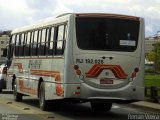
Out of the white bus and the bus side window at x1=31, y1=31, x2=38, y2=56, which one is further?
the bus side window at x1=31, y1=31, x2=38, y2=56

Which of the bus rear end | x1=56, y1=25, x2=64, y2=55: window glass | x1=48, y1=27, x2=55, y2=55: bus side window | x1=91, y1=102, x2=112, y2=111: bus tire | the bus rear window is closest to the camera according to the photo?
the bus rear end

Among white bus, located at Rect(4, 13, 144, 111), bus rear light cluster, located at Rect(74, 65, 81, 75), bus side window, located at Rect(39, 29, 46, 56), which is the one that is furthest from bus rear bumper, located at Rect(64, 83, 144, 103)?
bus side window, located at Rect(39, 29, 46, 56)

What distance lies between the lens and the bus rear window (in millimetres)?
15422

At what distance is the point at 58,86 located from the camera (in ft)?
A: 51.7

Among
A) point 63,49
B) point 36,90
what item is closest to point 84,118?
point 63,49

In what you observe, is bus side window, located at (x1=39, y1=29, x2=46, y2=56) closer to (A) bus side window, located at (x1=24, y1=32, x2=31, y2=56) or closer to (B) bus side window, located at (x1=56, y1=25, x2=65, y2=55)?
(B) bus side window, located at (x1=56, y1=25, x2=65, y2=55)

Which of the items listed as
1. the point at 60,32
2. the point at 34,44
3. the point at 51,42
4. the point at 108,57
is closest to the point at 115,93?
the point at 108,57

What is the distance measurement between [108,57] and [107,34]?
0.73 metres

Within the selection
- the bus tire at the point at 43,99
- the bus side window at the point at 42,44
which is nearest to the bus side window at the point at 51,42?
the bus side window at the point at 42,44

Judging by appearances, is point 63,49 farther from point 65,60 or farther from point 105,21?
point 105,21

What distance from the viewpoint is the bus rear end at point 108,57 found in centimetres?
1520

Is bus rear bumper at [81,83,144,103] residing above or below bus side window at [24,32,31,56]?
below

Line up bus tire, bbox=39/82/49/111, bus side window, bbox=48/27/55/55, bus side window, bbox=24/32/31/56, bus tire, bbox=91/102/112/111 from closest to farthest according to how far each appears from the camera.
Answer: bus side window, bbox=48/27/55/55
bus tire, bbox=39/82/49/111
bus tire, bbox=91/102/112/111
bus side window, bbox=24/32/31/56

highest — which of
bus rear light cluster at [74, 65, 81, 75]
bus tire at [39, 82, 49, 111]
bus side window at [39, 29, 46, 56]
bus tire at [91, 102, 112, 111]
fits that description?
bus side window at [39, 29, 46, 56]
